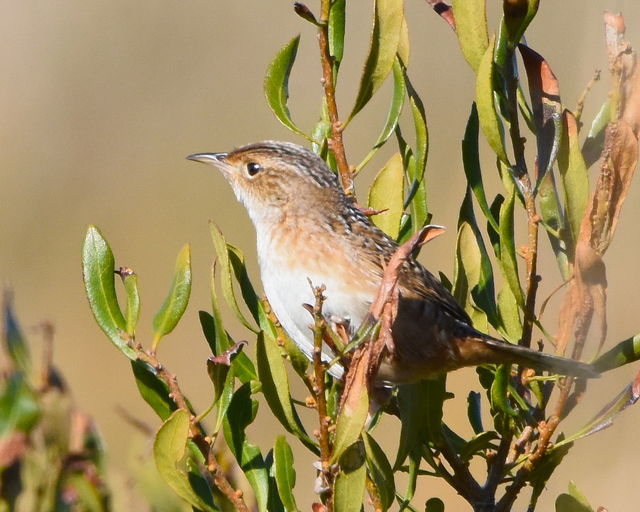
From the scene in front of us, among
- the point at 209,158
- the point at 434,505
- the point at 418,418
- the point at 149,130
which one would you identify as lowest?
the point at 434,505

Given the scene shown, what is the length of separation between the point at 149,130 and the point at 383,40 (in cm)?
641

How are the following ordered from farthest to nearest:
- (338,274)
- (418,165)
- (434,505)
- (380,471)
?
(338,274), (418,165), (434,505), (380,471)

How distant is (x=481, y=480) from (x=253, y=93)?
13.6 feet

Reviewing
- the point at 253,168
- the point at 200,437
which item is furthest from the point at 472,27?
the point at 253,168

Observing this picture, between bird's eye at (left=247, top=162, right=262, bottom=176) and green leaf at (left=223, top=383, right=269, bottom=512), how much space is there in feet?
5.86

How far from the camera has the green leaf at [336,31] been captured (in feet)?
9.52

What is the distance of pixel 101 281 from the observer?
2.50 metres

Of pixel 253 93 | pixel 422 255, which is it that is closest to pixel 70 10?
pixel 253 93

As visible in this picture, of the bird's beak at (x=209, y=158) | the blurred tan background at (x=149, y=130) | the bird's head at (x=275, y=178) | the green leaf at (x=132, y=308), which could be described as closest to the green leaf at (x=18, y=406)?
the green leaf at (x=132, y=308)

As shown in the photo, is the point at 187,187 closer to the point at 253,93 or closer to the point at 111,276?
the point at 253,93

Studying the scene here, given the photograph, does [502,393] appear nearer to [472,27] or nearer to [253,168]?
[472,27]

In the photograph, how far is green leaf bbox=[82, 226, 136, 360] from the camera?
247cm

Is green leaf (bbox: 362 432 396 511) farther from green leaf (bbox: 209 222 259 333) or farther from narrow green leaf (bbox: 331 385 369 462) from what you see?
green leaf (bbox: 209 222 259 333)

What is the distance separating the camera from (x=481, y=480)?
20.5 ft
